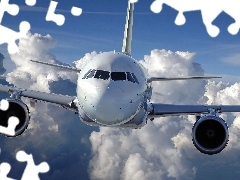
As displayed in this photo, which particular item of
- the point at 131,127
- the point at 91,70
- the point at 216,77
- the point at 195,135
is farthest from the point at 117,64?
the point at 216,77

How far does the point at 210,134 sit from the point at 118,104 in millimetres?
8127

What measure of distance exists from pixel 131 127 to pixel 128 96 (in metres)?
4.89

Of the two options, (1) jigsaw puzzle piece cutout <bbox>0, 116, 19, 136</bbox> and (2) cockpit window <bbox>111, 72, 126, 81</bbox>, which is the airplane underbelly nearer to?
(2) cockpit window <bbox>111, 72, 126, 81</bbox>

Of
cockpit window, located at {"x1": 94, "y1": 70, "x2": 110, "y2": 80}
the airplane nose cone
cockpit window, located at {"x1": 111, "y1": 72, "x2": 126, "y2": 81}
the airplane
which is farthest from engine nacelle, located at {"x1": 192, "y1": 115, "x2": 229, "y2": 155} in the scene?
cockpit window, located at {"x1": 94, "y1": 70, "x2": 110, "y2": 80}

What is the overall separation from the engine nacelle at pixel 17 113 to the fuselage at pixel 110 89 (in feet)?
14.0

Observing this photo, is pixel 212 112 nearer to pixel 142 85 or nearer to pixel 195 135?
pixel 195 135

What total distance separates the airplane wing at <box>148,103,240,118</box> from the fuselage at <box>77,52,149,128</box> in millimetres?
4111

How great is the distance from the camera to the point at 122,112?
20.1 m

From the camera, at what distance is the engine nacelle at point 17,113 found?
83.8 ft

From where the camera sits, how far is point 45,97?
1094 inches

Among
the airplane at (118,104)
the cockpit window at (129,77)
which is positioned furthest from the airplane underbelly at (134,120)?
the cockpit window at (129,77)

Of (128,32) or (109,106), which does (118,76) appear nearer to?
(109,106)

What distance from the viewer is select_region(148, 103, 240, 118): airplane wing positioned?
26766 millimetres

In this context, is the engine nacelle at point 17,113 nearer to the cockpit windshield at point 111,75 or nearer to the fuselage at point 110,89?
the fuselage at point 110,89
